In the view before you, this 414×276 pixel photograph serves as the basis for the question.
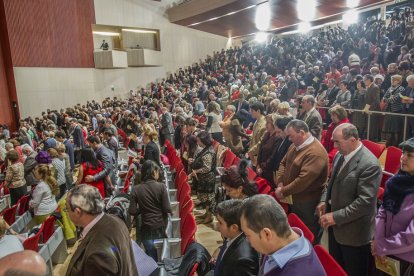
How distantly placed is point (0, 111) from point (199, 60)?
13.2 meters

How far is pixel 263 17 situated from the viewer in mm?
15664

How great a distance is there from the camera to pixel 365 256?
269 cm

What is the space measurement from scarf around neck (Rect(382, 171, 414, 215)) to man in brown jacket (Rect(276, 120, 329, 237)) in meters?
0.75

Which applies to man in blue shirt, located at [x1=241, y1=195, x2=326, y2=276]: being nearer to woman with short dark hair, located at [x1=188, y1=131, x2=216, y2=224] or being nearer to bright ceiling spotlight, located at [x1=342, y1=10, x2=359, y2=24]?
woman with short dark hair, located at [x1=188, y1=131, x2=216, y2=224]

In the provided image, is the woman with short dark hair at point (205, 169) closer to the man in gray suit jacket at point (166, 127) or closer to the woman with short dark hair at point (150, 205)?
the woman with short dark hair at point (150, 205)

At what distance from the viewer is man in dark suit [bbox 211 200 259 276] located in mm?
1900

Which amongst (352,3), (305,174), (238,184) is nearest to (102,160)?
(238,184)

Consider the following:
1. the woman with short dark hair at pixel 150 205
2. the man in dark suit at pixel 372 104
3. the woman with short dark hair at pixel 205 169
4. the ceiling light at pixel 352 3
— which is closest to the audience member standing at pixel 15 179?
Result: the woman with short dark hair at pixel 205 169

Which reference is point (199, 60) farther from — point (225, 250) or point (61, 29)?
point (225, 250)

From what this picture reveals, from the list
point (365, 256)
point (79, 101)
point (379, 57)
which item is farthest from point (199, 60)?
point (365, 256)

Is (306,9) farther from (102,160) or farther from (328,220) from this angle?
(328,220)

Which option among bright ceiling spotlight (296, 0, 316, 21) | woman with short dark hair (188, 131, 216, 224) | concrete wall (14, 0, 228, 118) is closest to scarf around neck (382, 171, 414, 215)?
woman with short dark hair (188, 131, 216, 224)

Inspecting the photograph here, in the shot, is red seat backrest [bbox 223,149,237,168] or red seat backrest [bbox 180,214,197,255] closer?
red seat backrest [bbox 180,214,197,255]

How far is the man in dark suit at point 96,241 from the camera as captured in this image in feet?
5.95
